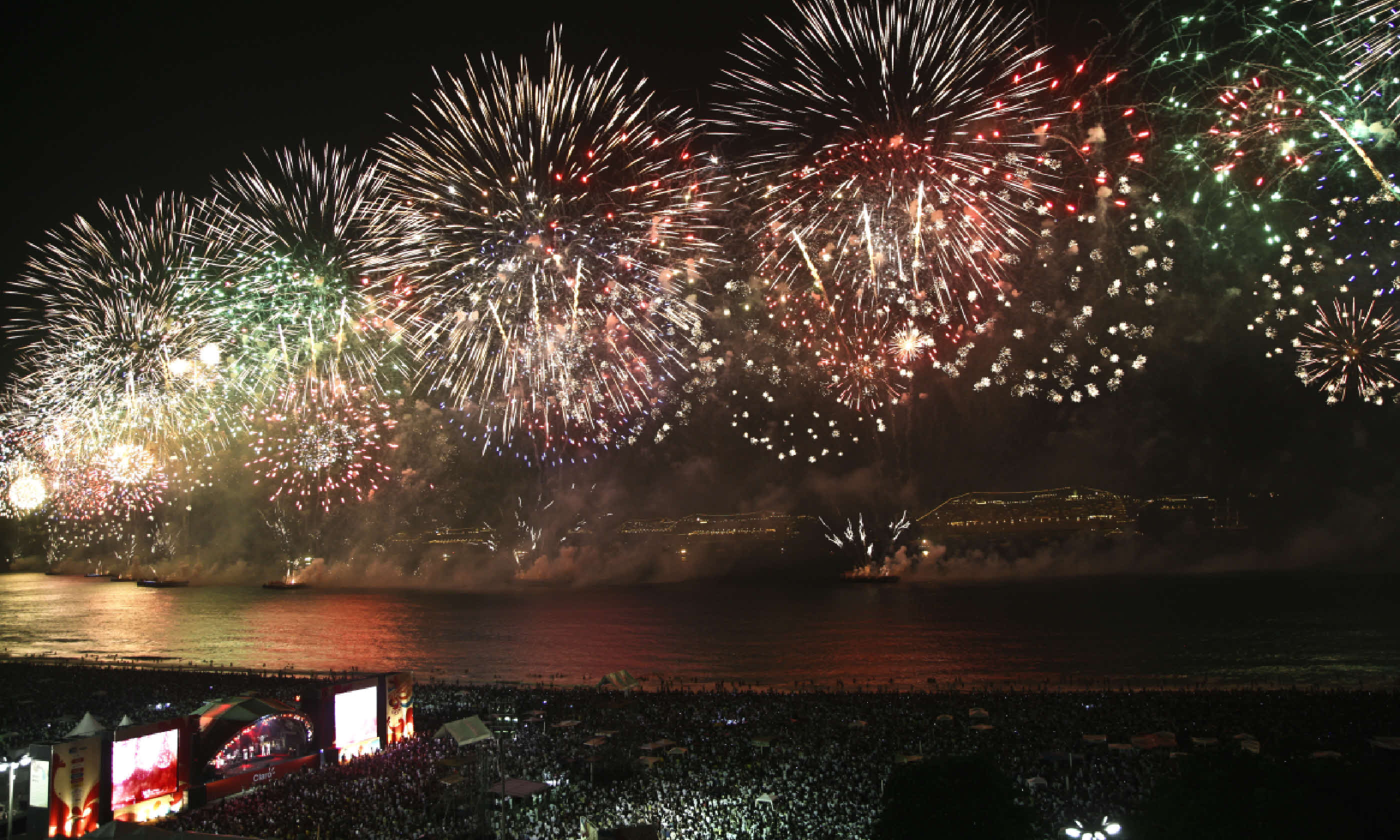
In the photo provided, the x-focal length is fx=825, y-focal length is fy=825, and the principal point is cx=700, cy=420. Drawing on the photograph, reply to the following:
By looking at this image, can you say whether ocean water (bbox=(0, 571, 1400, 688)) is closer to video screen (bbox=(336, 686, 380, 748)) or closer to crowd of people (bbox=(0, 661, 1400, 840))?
crowd of people (bbox=(0, 661, 1400, 840))

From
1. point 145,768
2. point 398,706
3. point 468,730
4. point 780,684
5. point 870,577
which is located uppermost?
point 468,730

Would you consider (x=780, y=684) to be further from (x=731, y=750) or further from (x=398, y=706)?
(x=398, y=706)

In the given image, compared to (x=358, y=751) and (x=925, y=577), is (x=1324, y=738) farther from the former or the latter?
(x=925, y=577)

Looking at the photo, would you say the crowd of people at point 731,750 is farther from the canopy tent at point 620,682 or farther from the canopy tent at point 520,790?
the canopy tent at point 620,682

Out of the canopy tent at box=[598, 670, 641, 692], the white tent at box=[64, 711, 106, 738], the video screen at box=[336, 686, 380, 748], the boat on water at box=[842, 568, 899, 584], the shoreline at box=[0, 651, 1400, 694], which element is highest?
the white tent at box=[64, 711, 106, 738]

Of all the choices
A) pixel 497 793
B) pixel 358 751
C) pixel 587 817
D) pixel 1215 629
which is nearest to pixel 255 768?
pixel 358 751

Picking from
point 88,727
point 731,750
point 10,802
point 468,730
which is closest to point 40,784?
point 10,802

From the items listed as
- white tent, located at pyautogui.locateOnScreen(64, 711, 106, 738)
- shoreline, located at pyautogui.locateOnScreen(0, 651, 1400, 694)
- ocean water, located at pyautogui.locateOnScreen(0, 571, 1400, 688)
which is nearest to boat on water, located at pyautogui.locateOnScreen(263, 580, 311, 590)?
ocean water, located at pyautogui.locateOnScreen(0, 571, 1400, 688)
